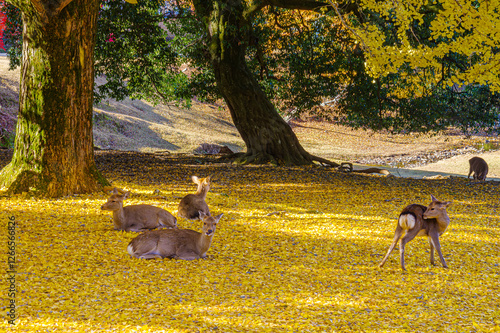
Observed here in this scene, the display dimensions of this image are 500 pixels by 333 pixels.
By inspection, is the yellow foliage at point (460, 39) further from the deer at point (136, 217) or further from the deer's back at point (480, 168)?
the deer's back at point (480, 168)

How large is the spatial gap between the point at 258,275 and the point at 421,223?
79.4 inches

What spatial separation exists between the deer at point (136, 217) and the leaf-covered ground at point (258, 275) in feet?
0.52

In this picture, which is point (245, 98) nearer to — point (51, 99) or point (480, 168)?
point (51, 99)

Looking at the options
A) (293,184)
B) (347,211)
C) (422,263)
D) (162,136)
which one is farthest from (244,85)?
(162,136)

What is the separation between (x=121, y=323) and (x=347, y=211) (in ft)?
18.5

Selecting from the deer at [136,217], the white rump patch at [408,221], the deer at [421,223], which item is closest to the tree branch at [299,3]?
the deer at [136,217]

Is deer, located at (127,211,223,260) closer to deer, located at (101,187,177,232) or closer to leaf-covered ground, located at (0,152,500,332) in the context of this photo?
leaf-covered ground, located at (0,152,500,332)

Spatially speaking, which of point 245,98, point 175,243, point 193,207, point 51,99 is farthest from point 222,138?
point 175,243

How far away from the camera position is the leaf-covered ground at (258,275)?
3754 mm

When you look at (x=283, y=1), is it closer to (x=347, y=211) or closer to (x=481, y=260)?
(x=347, y=211)

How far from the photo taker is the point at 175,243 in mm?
5301

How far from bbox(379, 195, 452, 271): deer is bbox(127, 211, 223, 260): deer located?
6.72ft

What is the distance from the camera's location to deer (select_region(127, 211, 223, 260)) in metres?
5.18

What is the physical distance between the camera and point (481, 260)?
5832mm
